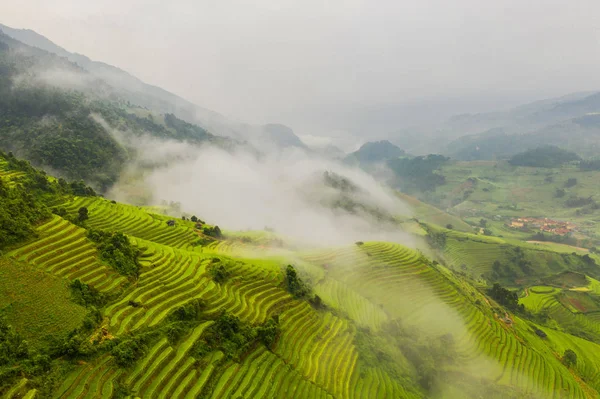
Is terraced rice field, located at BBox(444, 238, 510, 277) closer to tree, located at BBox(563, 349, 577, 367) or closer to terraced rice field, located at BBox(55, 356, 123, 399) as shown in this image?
tree, located at BBox(563, 349, 577, 367)

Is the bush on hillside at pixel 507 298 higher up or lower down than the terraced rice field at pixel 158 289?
lower down

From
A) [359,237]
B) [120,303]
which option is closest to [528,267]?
[359,237]

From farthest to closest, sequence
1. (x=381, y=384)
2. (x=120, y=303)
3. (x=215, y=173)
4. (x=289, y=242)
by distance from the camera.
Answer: (x=215, y=173) → (x=289, y=242) → (x=381, y=384) → (x=120, y=303)

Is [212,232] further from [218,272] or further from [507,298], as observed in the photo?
[507,298]

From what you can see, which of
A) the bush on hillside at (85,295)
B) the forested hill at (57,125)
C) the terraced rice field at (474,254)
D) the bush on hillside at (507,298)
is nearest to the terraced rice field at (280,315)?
the bush on hillside at (85,295)

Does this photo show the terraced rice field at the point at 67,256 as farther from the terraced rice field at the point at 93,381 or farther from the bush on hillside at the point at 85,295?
the terraced rice field at the point at 93,381

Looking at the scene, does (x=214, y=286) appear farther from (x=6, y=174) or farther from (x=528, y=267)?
(x=528, y=267)

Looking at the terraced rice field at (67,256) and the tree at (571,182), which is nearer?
the terraced rice field at (67,256)
